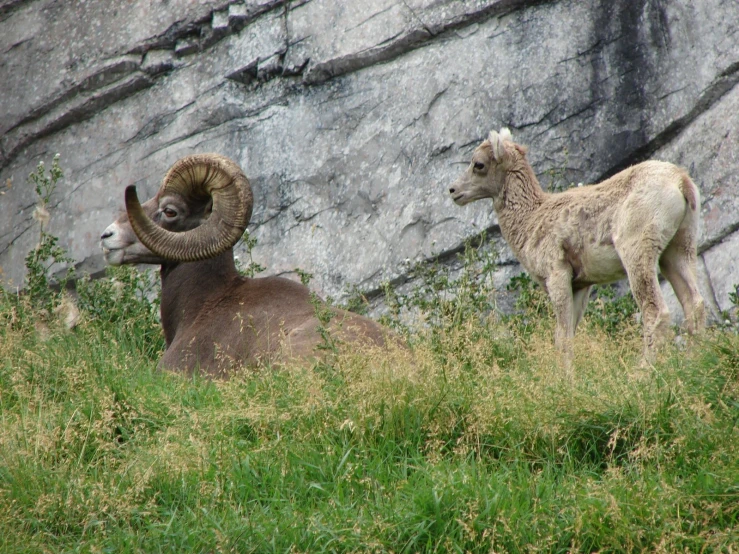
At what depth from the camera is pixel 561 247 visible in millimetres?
8547

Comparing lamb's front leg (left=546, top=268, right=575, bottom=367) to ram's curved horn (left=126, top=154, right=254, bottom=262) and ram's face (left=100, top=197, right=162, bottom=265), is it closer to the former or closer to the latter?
ram's curved horn (left=126, top=154, right=254, bottom=262)

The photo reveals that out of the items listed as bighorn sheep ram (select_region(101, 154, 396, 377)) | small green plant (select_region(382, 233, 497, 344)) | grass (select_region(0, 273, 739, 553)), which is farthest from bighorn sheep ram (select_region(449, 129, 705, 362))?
bighorn sheep ram (select_region(101, 154, 396, 377))

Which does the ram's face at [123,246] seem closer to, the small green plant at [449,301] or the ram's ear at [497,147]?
the small green plant at [449,301]

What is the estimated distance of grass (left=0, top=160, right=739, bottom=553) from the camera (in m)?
4.82

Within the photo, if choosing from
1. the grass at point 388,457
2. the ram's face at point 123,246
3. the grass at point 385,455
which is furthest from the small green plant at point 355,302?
the grass at point 388,457

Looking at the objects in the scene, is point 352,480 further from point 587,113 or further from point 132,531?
point 587,113

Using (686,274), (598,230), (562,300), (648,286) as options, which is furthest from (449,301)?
(686,274)

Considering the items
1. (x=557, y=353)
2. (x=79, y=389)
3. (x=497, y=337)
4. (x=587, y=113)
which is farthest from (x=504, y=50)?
(x=79, y=389)

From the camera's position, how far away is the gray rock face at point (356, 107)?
35.7ft

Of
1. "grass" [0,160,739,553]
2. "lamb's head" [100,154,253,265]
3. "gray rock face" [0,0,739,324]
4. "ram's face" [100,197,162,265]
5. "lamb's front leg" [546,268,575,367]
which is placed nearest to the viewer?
"grass" [0,160,739,553]

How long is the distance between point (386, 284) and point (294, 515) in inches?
148

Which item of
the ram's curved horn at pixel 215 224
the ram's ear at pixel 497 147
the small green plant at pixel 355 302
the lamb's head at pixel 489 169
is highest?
the ram's curved horn at pixel 215 224

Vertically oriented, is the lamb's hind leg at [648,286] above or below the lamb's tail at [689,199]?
below

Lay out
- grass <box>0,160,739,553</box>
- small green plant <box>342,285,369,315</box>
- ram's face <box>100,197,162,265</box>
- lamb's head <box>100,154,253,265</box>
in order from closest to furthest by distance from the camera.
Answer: grass <box>0,160,739,553</box>, lamb's head <box>100,154,253,265</box>, ram's face <box>100,197,162,265</box>, small green plant <box>342,285,369,315</box>
